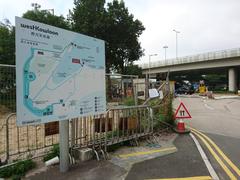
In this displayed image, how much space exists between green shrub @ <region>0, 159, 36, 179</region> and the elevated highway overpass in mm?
31271

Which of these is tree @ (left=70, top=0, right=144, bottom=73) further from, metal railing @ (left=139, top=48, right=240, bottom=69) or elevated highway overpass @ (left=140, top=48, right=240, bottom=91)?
metal railing @ (left=139, top=48, right=240, bottom=69)

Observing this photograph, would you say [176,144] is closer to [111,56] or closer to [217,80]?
[111,56]

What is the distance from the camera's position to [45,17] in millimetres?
26359

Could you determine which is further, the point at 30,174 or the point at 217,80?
the point at 217,80

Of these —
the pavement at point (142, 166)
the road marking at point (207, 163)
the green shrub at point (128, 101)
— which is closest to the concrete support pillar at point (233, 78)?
the green shrub at point (128, 101)

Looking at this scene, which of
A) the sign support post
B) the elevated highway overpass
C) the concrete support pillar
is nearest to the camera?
the sign support post

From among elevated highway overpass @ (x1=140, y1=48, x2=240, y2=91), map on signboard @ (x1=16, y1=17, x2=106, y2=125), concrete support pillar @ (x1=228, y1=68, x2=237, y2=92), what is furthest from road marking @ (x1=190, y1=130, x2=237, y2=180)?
concrete support pillar @ (x1=228, y1=68, x2=237, y2=92)

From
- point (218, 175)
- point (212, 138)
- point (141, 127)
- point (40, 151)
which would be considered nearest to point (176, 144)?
point (141, 127)

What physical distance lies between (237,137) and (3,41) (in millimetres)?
25269

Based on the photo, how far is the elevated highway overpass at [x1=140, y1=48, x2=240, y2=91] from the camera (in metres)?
37.8

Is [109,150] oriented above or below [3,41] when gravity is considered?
below

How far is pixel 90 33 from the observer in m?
25.7

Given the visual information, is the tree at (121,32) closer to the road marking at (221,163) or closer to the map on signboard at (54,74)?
the road marking at (221,163)

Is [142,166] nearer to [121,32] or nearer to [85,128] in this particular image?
[85,128]
